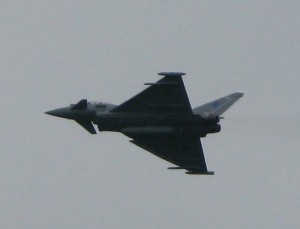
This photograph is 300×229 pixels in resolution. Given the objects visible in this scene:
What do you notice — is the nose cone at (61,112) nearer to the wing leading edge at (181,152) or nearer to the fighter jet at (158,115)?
the fighter jet at (158,115)

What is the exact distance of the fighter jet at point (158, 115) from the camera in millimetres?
99875

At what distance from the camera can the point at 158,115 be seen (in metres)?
101

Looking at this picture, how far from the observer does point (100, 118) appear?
102m

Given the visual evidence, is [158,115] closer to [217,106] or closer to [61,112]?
[217,106]

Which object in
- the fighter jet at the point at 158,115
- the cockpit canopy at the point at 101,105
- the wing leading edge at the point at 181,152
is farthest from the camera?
the wing leading edge at the point at 181,152

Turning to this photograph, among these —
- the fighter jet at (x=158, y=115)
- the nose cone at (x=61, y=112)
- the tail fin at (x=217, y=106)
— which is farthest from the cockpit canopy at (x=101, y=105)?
the tail fin at (x=217, y=106)

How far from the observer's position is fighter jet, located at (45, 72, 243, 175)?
328 feet

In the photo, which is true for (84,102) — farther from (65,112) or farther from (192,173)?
(192,173)

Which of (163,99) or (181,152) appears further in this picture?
(181,152)

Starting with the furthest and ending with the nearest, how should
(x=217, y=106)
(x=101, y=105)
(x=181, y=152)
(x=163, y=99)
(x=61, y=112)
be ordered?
(x=181, y=152) < (x=217, y=106) < (x=61, y=112) < (x=101, y=105) < (x=163, y=99)

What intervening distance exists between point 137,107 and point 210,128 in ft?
16.1

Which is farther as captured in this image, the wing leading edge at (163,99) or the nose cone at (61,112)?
the nose cone at (61,112)

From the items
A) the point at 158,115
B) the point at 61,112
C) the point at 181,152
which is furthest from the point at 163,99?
the point at 61,112

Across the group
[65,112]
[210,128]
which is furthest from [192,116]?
[65,112]
